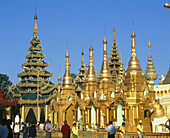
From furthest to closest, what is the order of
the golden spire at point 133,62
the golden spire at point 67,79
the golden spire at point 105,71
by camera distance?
the golden spire at point 67,79, the golden spire at point 105,71, the golden spire at point 133,62

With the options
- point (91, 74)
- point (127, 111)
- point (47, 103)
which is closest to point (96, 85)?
point (91, 74)

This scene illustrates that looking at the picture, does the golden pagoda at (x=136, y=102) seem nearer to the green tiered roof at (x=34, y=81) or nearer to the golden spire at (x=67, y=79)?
the golden spire at (x=67, y=79)

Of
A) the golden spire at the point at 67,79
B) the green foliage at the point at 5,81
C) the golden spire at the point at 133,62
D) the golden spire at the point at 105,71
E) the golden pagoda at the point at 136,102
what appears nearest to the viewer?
the golden pagoda at the point at 136,102

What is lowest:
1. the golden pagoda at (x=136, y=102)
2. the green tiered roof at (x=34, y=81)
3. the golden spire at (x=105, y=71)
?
the golden pagoda at (x=136, y=102)

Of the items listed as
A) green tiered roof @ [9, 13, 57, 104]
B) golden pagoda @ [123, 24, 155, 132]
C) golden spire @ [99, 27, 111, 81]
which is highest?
green tiered roof @ [9, 13, 57, 104]

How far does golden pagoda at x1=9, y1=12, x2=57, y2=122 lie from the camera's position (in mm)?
65750

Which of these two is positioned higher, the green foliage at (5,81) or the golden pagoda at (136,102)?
the green foliage at (5,81)

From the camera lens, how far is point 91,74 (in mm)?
37906

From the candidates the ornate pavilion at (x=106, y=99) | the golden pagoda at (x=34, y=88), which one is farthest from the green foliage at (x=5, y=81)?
the ornate pavilion at (x=106, y=99)

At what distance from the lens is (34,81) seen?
230 feet

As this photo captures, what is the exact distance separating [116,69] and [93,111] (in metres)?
41.5

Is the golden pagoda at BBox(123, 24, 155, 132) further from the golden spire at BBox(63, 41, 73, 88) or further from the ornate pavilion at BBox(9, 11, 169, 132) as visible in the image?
the golden spire at BBox(63, 41, 73, 88)

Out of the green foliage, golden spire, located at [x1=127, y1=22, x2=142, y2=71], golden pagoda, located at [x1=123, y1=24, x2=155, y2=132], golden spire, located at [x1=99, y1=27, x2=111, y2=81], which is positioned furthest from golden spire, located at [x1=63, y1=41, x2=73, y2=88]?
the green foliage

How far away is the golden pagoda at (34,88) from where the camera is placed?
65.8m
